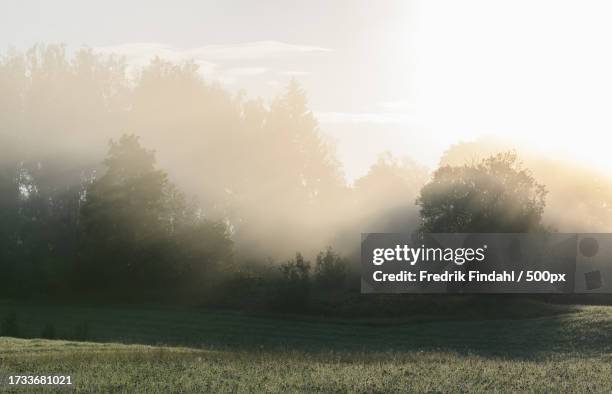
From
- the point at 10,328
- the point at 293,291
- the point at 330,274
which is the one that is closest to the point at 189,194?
the point at 330,274

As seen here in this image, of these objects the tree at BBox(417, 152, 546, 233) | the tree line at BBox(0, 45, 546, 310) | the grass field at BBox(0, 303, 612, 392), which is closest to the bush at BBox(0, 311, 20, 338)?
the grass field at BBox(0, 303, 612, 392)

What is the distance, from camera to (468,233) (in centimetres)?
7212

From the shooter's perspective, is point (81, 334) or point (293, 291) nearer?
point (81, 334)

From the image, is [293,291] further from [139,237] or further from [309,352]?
[309,352]

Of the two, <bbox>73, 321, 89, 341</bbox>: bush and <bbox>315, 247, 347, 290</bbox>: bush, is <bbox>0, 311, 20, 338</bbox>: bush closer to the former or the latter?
<bbox>73, 321, 89, 341</bbox>: bush

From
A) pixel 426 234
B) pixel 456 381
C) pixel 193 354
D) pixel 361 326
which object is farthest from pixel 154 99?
pixel 456 381

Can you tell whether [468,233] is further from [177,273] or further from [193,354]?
[193,354]

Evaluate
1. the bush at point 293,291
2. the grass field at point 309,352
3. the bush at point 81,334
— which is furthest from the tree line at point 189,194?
the bush at point 81,334

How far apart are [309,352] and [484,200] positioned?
35903mm

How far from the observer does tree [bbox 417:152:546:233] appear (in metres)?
73.0

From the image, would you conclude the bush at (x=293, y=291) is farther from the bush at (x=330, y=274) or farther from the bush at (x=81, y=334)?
the bush at (x=81, y=334)

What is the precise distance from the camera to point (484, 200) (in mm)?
73938

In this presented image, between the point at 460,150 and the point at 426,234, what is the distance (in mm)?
46635

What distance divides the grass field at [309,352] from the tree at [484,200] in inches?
503
